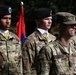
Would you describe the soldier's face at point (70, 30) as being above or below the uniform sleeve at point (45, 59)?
above

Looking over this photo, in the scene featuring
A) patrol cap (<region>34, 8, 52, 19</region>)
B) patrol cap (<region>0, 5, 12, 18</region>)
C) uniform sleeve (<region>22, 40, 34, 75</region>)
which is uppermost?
patrol cap (<region>0, 5, 12, 18</region>)

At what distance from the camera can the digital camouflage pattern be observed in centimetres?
664

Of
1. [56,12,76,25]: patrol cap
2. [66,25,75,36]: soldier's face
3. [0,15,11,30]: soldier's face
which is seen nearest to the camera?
[66,25,75,36]: soldier's face

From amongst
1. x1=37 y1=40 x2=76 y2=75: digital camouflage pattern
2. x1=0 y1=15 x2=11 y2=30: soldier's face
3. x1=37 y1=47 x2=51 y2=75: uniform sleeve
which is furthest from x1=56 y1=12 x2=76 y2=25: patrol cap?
x1=0 y1=15 x2=11 y2=30: soldier's face

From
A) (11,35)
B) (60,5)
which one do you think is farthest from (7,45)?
(60,5)

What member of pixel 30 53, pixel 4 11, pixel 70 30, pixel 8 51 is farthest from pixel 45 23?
pixel 70 30

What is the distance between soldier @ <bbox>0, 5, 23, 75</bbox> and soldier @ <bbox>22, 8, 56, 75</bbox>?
504mm

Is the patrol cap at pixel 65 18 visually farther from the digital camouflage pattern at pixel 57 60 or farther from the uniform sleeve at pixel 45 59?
the uniform sleeve at pixel 45 59

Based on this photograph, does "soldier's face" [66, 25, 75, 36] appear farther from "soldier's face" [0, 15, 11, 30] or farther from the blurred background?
the blurred background

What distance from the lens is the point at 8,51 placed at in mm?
7488

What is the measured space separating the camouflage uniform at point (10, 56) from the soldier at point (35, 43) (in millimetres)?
496

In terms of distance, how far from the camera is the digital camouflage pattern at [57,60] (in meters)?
6.64

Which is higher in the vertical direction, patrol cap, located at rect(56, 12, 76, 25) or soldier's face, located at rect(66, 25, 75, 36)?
patrol cap, located at rect(56, 12, 76, 25)

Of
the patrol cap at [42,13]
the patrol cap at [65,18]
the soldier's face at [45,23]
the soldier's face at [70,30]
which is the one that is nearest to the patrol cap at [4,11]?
the soldier's face at [45,23]
